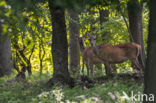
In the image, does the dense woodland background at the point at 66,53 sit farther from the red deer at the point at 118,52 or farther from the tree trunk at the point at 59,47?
the red deer at the point at 118,52

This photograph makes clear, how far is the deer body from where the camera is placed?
1144cm

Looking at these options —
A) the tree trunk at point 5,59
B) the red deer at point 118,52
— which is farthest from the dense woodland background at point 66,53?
the red deer at point 118,52

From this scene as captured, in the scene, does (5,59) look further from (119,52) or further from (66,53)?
(66,53)

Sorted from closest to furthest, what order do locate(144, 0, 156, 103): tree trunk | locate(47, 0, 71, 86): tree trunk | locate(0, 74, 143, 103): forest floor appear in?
1. locate(144, 0, 156, 103): tree trunk
2. locate(0, 74, 143, 103): forest floor
3. locate(47, 0, 71, 86): tree trunk

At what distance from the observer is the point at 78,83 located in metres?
9.14

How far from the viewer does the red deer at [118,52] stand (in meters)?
11.4

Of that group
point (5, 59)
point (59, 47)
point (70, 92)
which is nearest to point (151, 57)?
point (70, 92)

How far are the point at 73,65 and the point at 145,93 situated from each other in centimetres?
994

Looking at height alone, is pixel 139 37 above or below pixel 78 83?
above

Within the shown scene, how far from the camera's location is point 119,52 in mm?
11727

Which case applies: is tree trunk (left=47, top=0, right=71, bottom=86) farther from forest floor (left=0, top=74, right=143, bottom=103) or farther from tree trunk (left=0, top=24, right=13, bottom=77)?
tree trunk (left=0, top=24, right=13, bottom=77)

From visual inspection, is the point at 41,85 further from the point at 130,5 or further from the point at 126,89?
the point at 130,5

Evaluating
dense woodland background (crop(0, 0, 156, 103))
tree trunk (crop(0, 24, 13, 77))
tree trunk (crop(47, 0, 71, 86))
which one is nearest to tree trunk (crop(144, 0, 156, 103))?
dense woodland background (crop(0, 0, 156, 103))

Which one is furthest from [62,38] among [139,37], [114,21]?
[114,21]
